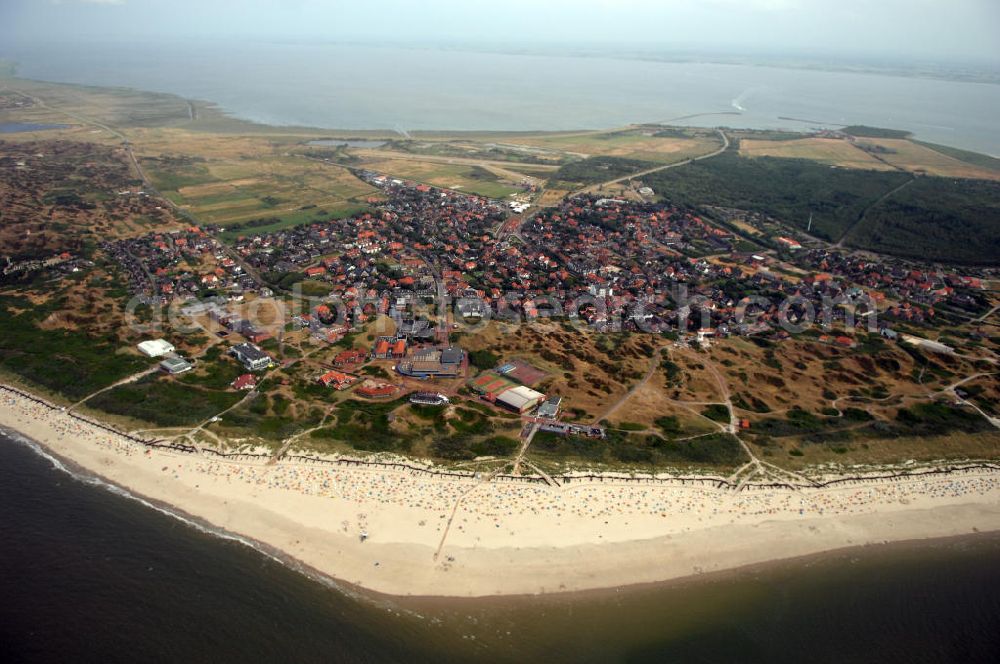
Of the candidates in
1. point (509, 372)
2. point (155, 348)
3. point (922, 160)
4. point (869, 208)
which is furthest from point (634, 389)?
point (922, 160)

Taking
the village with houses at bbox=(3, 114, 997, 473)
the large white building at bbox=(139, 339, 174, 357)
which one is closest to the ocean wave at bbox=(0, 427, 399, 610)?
the village with houses at bbox=(3, 114, 997, 473)

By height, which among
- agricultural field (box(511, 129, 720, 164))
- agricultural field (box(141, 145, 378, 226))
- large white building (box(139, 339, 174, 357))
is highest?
agricultural field (box(511, 129, 720, 164))

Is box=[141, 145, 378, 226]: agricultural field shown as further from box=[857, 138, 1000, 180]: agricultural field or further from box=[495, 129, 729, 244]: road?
box=[857, 138, 1000, 180]: agricultural field

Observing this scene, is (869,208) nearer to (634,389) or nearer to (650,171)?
(650,171)

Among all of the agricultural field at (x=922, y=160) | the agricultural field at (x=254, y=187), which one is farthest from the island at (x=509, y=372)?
the agricultural field at (x=922, y=160)

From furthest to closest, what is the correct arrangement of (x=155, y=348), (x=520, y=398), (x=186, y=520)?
(x=155, y=348)
(x=520, y=398)
(x=186, y=520)
